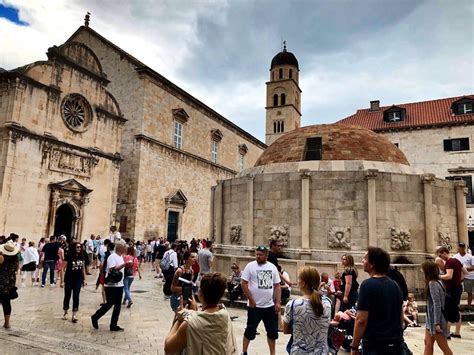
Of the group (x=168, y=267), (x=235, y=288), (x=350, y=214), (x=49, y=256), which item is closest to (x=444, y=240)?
(x=350, y=214)

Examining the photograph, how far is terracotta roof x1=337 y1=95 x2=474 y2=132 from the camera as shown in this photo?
3094 cm

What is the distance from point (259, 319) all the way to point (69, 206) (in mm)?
18713

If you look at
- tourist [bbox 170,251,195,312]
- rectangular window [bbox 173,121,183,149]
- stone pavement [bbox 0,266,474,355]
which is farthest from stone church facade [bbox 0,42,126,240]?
tourist [bbox 170,251,195,312]

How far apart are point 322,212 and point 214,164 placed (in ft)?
84.8

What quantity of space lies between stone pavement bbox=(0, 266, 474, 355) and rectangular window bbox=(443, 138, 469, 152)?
1046 inches

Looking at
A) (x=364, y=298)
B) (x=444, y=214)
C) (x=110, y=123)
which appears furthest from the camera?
(x=110, y=123)

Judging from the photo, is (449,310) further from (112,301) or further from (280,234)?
(280,234)

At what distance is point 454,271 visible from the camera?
684 centimetres

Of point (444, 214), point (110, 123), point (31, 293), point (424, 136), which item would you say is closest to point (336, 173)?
point (444, 214)

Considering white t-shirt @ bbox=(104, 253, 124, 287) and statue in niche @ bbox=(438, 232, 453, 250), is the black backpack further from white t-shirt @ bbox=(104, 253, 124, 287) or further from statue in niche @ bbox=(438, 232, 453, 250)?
statue in niche @ bbox=(438, 232, 453, 250)

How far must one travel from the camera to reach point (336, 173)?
11.2 meters

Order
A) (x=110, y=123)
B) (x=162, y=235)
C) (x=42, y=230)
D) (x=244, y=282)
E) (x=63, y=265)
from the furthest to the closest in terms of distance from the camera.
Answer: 1. (x=162, y=235)
2. (x=110, y=123)
3. (x=42, y=230)
4. (x=63, y=265)
5. (x=244, y=282)

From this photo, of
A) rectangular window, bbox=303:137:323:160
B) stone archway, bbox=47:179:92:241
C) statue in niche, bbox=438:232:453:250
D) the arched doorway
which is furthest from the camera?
the arched doorway

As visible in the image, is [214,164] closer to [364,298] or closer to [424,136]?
[424,136]
